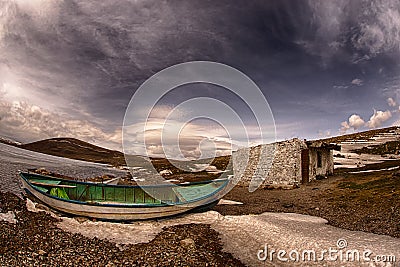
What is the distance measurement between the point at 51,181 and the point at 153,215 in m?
7.93

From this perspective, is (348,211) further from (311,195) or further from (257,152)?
(257,152)

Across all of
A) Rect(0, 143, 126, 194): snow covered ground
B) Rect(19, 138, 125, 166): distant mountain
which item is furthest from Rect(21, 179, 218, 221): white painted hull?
Rect(19, 138, 125, 166): distant mountain

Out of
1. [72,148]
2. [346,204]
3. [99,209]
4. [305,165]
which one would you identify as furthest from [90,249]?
[72,148]

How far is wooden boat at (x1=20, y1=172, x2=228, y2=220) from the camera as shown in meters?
13.0

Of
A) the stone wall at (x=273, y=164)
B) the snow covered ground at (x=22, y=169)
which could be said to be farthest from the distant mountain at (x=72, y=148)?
the stone wall at (x=273, y=164)

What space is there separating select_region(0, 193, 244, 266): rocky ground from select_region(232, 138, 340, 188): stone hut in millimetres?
18804

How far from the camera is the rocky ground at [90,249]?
27.9 ft

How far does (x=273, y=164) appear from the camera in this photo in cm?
3000

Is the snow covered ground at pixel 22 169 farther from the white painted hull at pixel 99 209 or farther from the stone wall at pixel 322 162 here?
the stone wall at pixel 322 162

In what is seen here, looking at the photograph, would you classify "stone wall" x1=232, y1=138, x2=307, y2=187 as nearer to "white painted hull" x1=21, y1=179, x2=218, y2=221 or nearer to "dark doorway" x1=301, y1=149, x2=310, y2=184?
"dark doorway" x1=301, y1=149, x2=310, y2=184

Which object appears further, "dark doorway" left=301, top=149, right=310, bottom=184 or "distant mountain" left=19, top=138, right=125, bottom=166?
"distant mountain" left=19, top=138, right=125, bottom=166

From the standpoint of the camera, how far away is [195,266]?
8664 millimetres

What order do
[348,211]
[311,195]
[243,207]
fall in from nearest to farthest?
1. [348,211]
2. [243,207]
3. [311,195]

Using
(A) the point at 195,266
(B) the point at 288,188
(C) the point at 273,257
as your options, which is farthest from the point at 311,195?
(A) the point at 195,266
